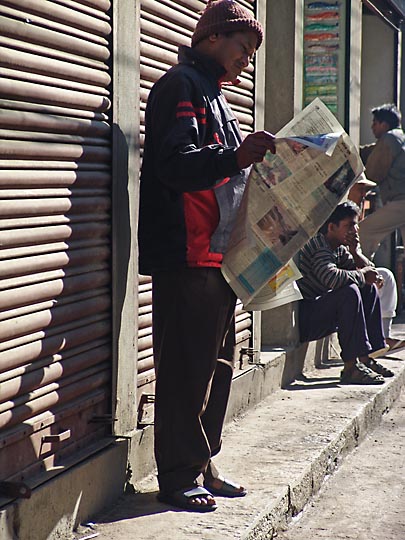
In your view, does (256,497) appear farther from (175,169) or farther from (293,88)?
(293,88)

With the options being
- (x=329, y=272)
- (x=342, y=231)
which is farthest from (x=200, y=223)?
(x=342, y=231)

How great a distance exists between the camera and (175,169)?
12.6ft

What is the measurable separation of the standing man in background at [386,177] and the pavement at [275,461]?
2.32 metres

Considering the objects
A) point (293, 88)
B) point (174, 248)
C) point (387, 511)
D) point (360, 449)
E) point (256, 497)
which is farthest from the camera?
point (293, 88)

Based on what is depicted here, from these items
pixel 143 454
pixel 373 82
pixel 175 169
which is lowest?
pixel 143 454

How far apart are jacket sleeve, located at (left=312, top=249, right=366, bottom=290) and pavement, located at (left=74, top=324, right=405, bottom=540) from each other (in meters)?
0.70

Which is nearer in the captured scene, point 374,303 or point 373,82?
point 374,303

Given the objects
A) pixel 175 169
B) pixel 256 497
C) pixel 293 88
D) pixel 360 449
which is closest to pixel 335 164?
pixel 175 169

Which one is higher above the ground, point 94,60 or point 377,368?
point 94,60

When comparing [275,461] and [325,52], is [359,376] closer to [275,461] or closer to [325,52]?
[275,461]

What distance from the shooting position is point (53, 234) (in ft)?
12.6

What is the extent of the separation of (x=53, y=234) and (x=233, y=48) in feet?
3.34

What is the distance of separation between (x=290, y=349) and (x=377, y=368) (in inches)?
27.4

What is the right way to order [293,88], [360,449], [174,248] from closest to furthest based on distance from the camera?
[174,248] → [360,449] → [293,88]
